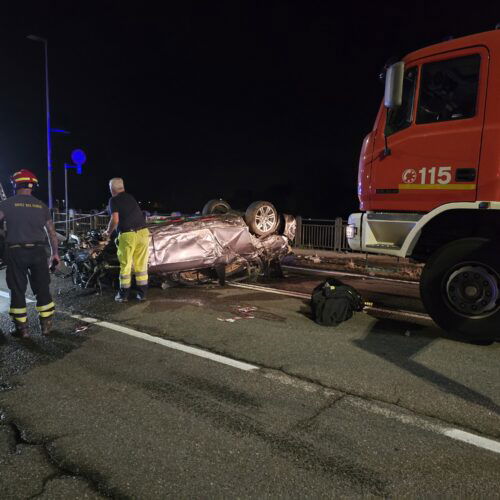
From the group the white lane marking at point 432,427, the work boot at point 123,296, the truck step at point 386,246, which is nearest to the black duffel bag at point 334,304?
the truck step at point 386,246

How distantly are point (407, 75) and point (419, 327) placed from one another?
9.47 ft

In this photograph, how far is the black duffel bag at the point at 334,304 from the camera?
551cm

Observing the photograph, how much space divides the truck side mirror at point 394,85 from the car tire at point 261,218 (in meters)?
3.36

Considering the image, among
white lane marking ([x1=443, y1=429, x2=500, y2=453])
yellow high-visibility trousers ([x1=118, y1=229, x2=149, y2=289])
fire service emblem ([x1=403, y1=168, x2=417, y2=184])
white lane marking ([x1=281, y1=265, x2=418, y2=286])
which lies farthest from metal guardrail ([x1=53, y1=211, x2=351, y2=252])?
white lane marking ([x1=443, y1=429, x2=500, y2=453])

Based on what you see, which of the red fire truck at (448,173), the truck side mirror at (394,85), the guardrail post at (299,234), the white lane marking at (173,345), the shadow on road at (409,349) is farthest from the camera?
the guardrail post at (299,234)

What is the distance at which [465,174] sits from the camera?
4.75 meters

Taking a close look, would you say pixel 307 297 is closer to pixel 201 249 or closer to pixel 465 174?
pixel 201 249

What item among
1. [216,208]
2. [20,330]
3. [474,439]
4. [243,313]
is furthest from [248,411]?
[216,208]

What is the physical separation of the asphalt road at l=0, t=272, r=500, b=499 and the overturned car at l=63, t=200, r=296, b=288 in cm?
170

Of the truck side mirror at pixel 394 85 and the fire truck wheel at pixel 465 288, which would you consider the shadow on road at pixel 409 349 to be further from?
the truck side mirror at pixel 394 85

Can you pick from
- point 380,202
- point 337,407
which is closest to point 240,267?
point 380,202

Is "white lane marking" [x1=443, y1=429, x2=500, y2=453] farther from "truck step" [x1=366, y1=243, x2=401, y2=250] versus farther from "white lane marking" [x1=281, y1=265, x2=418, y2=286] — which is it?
"white lane marking" [x1=281, y1=265, x2=418, y2=286]

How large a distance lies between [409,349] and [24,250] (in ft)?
14.0

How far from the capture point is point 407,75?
511 cm
